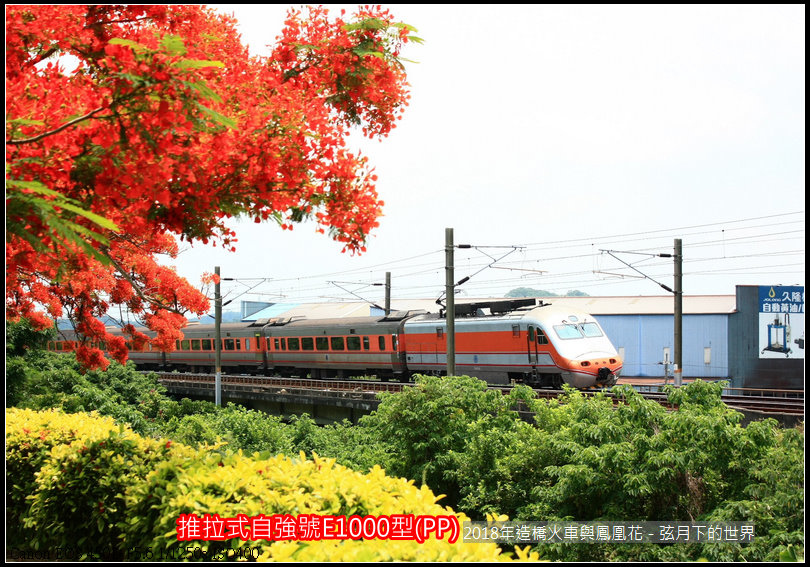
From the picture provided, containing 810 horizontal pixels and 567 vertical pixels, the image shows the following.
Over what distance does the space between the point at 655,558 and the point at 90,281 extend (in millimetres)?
9806

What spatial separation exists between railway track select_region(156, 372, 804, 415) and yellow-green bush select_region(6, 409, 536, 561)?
44.5 feet

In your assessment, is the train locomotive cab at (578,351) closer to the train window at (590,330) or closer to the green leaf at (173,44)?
the train window at (590,330)

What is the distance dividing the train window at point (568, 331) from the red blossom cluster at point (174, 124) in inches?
566

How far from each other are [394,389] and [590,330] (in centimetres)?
789

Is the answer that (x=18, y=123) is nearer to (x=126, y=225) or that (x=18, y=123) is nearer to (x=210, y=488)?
(x=126, y=225)

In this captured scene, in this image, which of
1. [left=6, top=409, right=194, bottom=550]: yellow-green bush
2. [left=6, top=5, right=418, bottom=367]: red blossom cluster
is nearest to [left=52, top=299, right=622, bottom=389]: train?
[left=6, top=409, right=194, bottom=550]: yellow-green bush

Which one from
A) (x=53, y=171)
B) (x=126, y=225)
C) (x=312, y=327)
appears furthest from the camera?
(x=312, y=327)

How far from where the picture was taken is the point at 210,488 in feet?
18.3

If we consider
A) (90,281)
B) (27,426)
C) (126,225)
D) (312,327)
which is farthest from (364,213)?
(312,327)

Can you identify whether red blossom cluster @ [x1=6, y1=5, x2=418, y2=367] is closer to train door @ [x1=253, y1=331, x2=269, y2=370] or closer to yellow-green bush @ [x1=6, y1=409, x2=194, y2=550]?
yellow-green bush @ [x1=6, y1=409, x2=194, y2=550]

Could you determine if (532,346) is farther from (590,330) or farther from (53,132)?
(53,132)

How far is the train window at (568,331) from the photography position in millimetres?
21656

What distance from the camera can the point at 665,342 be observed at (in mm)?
39281

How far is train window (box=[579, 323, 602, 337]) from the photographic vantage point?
22.4 metres
